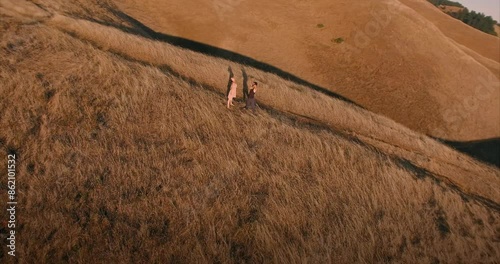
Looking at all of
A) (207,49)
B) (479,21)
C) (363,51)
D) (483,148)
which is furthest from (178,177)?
(479,21)

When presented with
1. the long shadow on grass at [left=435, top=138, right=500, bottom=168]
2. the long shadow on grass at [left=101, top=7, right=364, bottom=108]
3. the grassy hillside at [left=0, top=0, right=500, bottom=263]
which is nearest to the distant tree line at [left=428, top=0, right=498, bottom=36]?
the long shadow on grass at [left=435, top=138, right=500, bottom=168]

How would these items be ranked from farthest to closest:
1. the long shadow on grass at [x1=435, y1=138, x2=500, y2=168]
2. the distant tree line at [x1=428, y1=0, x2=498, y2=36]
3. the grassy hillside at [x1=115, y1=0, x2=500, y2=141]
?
the distant tree line at [x1=428, y1=0, x2=498, y2=36] < the long shadow on grass at [x1=435, y1=138, x2=500, y2=168] < the grassy hillside at [x1=115, y1=0, x2=500, y2=141]

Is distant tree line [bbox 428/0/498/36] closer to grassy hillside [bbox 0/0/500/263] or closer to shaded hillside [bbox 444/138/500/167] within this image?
shaded hillside [bbox 444/138/500/167]

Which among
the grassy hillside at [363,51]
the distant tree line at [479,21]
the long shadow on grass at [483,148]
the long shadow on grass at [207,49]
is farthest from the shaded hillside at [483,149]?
the distant tree line at [479,21]

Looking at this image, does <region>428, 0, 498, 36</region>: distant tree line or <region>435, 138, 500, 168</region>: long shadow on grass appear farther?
<region>428, 0, 498, 36</region>: distant tree line

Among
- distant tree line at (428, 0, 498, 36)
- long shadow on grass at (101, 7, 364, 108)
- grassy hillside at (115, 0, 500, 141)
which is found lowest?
long shadow on grass at (101, 7, 364, 108)

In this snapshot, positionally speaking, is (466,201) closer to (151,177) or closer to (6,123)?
(151,177)

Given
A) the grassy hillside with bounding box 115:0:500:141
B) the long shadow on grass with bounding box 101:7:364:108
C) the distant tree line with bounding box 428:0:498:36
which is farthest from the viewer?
the distant tree line with bounding box 428:0:498:36

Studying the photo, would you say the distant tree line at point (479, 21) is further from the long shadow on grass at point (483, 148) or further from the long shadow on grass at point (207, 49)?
the long shadow on grass at point (207, 49)
